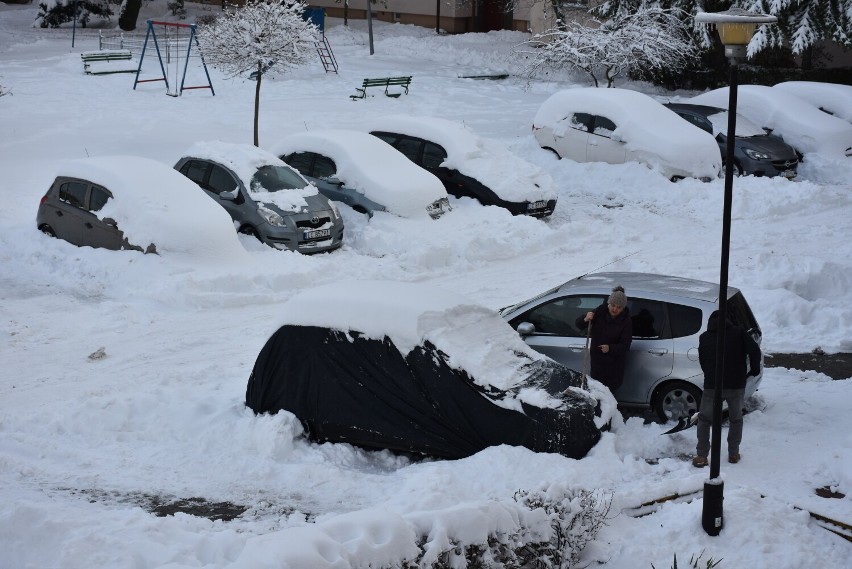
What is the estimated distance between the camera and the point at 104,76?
29.4 meters

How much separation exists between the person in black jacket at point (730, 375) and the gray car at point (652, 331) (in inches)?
36.0

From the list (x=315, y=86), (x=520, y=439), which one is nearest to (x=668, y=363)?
(x=520, y=439)

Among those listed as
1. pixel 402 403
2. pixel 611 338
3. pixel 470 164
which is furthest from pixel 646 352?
pixel 470 164

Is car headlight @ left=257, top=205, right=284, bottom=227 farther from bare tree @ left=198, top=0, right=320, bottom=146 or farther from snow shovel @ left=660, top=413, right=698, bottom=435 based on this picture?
snow shovel @ left=660, top=413, right=698, bottom=435

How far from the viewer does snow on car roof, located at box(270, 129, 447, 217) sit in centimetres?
1691

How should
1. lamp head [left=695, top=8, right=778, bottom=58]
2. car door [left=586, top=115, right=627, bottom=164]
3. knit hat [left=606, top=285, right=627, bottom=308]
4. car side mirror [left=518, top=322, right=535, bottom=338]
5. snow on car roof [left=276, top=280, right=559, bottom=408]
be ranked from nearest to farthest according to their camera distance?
lamp head [left=695, top=8, right=778, bottom=58] → snow on car roof [left=276, top=280, right=559, bottom=408] → knit hat [left=606, top=285, right=627, bottom=308] → car side mirror [left=518, top=322, right=535, bottom=338] → car door [left=586, top=115, right=627, bottom=164]

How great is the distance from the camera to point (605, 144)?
2123 centimetres

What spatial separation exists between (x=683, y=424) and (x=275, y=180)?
8.54m

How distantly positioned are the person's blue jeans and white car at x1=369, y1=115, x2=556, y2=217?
365 inches

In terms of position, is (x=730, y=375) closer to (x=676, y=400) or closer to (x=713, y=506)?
(x=676, y=400)

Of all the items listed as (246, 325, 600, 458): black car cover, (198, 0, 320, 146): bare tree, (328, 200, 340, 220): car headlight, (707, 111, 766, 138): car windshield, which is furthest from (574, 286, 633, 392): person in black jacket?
(707, 111, 766, 138): car windshield

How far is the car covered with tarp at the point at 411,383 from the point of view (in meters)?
8.79

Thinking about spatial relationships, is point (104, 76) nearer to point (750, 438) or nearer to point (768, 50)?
point (768, 50)

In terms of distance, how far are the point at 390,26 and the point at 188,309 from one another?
3344 cm
